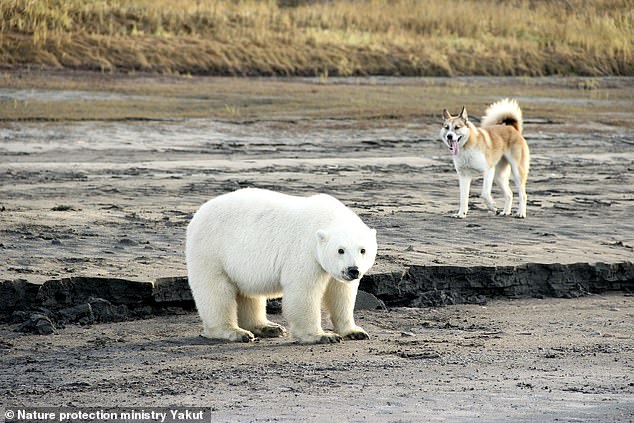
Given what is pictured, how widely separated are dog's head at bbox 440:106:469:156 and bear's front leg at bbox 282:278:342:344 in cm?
558

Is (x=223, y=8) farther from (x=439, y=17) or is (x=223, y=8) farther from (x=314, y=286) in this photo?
(x=314, y=286)

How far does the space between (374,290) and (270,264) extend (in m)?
1.56

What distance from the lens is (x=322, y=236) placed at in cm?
747

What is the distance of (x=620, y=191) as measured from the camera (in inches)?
580

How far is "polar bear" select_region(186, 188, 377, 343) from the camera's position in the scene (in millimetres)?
7676

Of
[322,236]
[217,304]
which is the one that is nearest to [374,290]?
[217,304]

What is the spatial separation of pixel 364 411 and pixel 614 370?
1.79 m

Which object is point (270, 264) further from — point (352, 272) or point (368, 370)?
point (368, 370)

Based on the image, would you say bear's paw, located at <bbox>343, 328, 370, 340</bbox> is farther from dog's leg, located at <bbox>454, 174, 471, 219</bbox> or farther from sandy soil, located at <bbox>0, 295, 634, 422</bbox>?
dog's leg, located at <bbox>454, 174, 471, 219</bbox>

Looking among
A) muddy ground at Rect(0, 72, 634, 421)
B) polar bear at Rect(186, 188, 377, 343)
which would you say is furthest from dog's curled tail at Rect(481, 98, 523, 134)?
polar bear at Rect(186, 188, 377, 343)

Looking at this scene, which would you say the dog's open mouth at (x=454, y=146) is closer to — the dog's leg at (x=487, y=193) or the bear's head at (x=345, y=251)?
the dog's leg at (x=487, y=193)

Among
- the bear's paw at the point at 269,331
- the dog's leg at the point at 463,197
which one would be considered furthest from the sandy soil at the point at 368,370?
the dog's leg at the point at 463,197

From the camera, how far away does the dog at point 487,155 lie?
512 inches

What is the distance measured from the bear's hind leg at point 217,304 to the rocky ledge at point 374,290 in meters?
0.90
